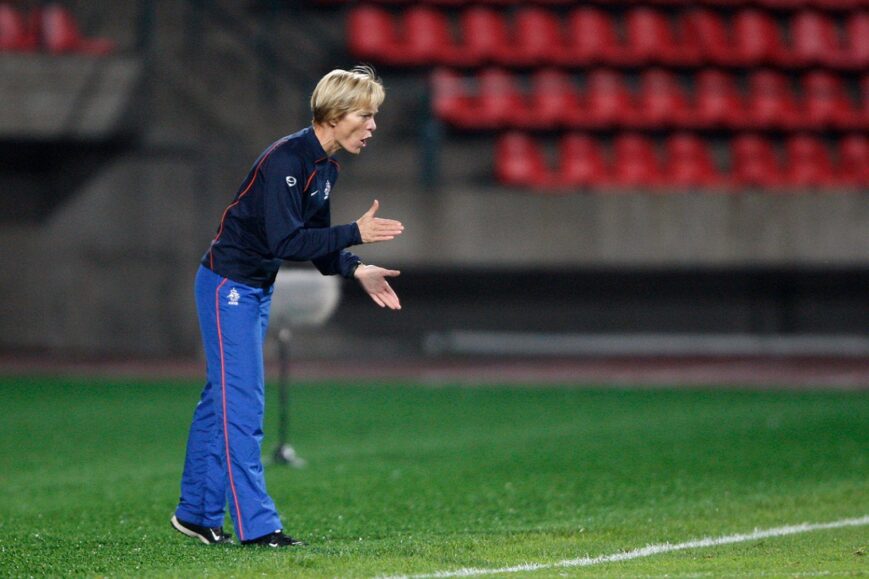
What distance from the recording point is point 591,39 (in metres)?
17.7

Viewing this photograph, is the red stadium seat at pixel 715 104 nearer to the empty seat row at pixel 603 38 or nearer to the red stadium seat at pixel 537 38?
the empty seat row at pixel 603 38

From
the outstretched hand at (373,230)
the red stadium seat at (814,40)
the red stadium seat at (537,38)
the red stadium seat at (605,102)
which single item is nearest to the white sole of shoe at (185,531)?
the outstretched hand at (373,230)

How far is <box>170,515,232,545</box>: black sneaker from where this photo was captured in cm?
541

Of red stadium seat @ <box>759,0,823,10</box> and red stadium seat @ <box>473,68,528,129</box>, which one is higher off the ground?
red stadium seat @ <box>759,0,823,10</box>

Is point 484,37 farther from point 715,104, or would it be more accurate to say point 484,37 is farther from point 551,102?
point 715,104

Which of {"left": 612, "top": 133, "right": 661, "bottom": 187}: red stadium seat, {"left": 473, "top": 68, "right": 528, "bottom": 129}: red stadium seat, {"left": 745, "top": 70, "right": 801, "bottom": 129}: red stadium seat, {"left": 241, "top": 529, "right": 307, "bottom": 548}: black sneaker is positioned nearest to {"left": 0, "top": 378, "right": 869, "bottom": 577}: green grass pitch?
{"left": 241, "top": 529, "right": 307, "bottom": 548}: black sneaker

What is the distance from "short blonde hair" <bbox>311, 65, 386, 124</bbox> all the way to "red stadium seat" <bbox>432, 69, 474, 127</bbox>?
1162 cm

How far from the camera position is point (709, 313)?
17766 millimetres

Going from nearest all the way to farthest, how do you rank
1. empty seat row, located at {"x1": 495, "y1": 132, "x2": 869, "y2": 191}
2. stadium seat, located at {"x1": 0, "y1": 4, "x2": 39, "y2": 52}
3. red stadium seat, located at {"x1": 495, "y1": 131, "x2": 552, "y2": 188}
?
stadium seat, located at {"x1": 0, "y1": 4, "x2": 39, "y2": 52}, red stadium seat, located at {"x1": 495, "y1": 131, "x2": 552, "y2": 188}, empty seat row, located at {"x1": 495, "y1": 132, "x2": 869, "y2": 191}

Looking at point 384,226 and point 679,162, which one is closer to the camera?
point 384,226

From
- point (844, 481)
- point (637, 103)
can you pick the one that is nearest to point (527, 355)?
point (637, 103)

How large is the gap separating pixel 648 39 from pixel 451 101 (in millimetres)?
2716

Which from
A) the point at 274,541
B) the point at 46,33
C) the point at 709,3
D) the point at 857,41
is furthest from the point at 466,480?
the point at 857,41

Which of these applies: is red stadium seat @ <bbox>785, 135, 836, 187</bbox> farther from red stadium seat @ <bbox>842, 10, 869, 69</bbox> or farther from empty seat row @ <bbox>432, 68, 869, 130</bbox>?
red stadium seat @ <bbox>842, 10, 869, 69</bbox>
